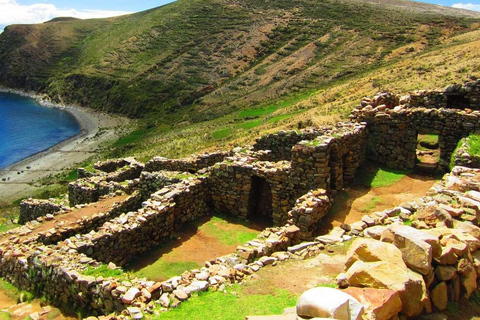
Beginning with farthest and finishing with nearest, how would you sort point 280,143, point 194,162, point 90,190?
point 90,190 < point 194,162 < point 280,143

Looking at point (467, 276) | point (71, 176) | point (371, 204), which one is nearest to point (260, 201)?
point (371, 204)

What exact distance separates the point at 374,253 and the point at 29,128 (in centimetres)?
10005

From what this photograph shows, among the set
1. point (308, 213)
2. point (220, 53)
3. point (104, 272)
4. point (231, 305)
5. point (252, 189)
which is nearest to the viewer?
point (231, 305)

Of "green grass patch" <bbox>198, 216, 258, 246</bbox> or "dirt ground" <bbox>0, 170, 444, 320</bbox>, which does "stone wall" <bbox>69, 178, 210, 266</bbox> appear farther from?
"green grass patch" <bbox>198, 216, 258, 246</bbox>

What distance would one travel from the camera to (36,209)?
856 inches

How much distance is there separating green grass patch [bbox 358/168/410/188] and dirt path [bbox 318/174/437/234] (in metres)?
0.23

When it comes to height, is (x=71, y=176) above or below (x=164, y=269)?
below

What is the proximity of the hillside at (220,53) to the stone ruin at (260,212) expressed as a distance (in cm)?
4813

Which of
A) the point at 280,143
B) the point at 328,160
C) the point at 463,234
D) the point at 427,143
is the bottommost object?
the point at 427,143

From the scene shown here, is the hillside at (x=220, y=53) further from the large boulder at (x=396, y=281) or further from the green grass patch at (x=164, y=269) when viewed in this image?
the large boulder at (x=396, y=281)

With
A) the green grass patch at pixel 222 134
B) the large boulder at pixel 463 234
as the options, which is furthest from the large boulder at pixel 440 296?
the green grass patch at pixel 222 134

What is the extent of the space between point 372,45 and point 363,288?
85.4 meters

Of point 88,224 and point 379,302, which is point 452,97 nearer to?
point 379,302

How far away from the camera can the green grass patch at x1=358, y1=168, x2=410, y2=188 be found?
15.7 metres
